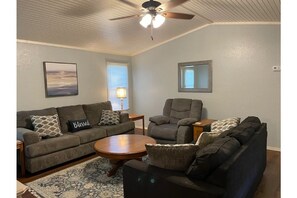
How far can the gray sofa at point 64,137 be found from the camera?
3.23 metres

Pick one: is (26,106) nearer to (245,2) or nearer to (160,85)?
(160,85)

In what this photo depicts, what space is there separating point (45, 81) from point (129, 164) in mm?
3044

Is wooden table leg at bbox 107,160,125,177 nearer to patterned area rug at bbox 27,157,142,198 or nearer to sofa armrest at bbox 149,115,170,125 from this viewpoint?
patterned area rug at bbox 27,157,142,198

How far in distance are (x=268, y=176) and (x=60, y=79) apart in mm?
4150

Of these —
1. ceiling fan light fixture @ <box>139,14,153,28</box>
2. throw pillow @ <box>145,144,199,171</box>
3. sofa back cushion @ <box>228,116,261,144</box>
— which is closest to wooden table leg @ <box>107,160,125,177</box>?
throw pillow @ <box>145,144,199,171</box>

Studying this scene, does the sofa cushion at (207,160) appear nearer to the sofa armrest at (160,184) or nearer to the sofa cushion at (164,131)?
the sofa armrest at (160,184)

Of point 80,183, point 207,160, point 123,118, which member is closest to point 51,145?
point 80,183

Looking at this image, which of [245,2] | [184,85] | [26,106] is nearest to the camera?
[245,2]

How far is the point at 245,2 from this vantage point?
9.71 feet

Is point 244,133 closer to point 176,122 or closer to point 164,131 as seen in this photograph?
point 164,131

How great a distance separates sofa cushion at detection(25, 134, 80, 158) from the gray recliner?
1.59 m
